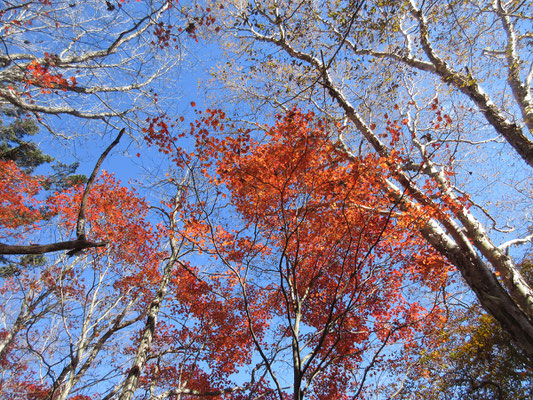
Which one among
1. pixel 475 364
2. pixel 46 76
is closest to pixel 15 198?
pixel 46 76

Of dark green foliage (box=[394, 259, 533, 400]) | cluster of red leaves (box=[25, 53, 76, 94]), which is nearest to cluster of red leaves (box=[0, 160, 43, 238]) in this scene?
cluster of red leaves (box=[25, 53, 76, 94])

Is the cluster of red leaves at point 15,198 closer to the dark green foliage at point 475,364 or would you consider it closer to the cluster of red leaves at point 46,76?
the cluster of red leaves at point 46,76

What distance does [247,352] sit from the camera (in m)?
10.2

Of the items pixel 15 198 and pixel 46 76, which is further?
pixel 15 198

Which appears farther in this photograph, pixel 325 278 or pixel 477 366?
pixel 325 278

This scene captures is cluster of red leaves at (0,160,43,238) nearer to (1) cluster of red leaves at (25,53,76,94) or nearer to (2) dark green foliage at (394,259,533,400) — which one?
(1) cluster of red leaves at (25,53,76,94)

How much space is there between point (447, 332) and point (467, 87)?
6.99 metres

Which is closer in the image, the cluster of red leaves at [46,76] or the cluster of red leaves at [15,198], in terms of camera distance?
the cluster of red leaves at [46,76]

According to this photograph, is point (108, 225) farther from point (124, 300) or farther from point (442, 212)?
point (442, 212)

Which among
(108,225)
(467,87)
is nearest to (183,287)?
(108,225)

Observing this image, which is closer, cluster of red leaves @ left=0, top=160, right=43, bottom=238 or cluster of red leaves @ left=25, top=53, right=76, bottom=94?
cluster of red leaves @ left=25, top=53, right=76, bottom=94

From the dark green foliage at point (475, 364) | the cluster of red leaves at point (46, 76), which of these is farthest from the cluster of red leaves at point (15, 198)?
the dark green foliage at point (475, 364)

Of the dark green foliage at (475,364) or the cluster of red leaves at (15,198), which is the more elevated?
the cluster of red leaves at (15,198)

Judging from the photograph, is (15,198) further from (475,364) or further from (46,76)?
(475,364)
